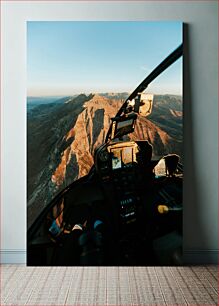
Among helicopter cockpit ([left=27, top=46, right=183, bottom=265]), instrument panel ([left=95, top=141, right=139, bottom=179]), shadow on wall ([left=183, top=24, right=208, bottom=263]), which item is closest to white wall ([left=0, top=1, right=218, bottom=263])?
shadow on wall ([left=183, top=24, right=208, bottom=263])

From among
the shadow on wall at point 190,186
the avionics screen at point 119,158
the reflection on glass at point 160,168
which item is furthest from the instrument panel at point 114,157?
the shadow on wall at point 190,186

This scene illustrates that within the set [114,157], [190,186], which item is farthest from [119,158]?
[190,186]

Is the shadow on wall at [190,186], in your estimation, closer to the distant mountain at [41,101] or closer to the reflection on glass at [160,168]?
the reflection on glass at [160,168]

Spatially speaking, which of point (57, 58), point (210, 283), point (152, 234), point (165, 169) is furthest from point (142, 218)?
point (57, 58)

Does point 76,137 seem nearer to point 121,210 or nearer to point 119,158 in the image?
point 119,158

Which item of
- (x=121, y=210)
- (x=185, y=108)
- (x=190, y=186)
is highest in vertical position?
(x=185, y=108)

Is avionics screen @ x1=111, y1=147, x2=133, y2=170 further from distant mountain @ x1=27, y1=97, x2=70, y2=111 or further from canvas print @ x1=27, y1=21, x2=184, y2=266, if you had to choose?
distant mountain @ x1=27, y1=97, x2=70, y2=111

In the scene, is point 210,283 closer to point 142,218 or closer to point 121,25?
point 142,218
